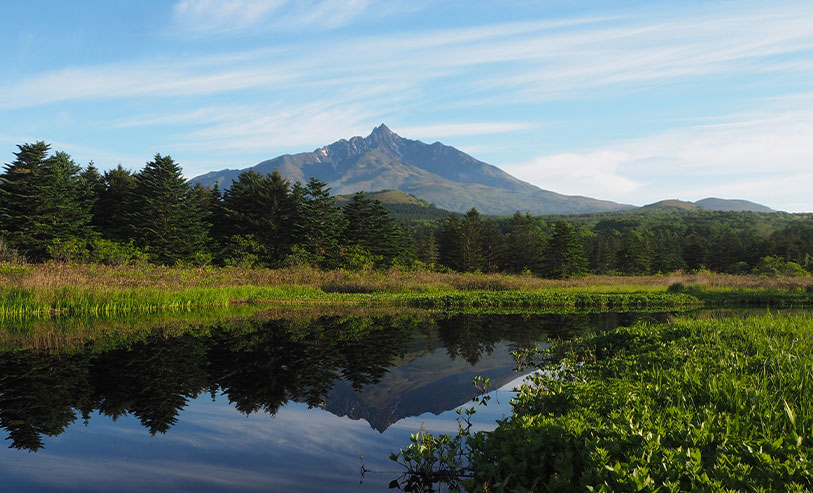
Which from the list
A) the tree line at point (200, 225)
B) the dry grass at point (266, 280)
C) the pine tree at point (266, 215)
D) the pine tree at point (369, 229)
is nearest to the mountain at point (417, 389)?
the dry grass at point (266, 280)

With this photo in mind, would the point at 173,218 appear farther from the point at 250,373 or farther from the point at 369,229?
the point at 250,373

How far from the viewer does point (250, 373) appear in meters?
9.57

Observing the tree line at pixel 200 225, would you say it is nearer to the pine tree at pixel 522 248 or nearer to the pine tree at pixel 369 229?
the pine tree at pixel 369 229

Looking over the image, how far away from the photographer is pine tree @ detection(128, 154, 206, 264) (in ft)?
144

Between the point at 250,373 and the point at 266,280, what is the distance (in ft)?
63.1

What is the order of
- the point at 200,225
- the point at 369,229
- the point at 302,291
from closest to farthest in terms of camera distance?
the point at 302,291
the point at 200,225
the point at 369,229

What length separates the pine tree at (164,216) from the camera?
43875 mm

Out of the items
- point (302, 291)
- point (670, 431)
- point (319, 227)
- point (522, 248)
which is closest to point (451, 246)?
point (522, 248)

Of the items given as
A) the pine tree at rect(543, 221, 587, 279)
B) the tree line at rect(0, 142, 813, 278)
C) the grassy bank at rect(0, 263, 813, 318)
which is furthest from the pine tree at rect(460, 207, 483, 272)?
the grassy bank at rect(0, 263, 813, 318)

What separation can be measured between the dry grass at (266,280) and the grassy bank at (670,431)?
20.3m

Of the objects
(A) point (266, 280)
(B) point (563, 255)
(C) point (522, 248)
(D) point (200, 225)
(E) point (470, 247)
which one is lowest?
(A) point (266, 280)

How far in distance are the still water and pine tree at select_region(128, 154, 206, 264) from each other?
107 feet

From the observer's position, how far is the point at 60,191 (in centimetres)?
4238

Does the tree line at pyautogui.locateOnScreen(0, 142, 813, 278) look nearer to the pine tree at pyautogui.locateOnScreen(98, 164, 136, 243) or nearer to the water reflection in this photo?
the pine tree at pyautogui.locateOnScreen(98, 164, 136, 243)
